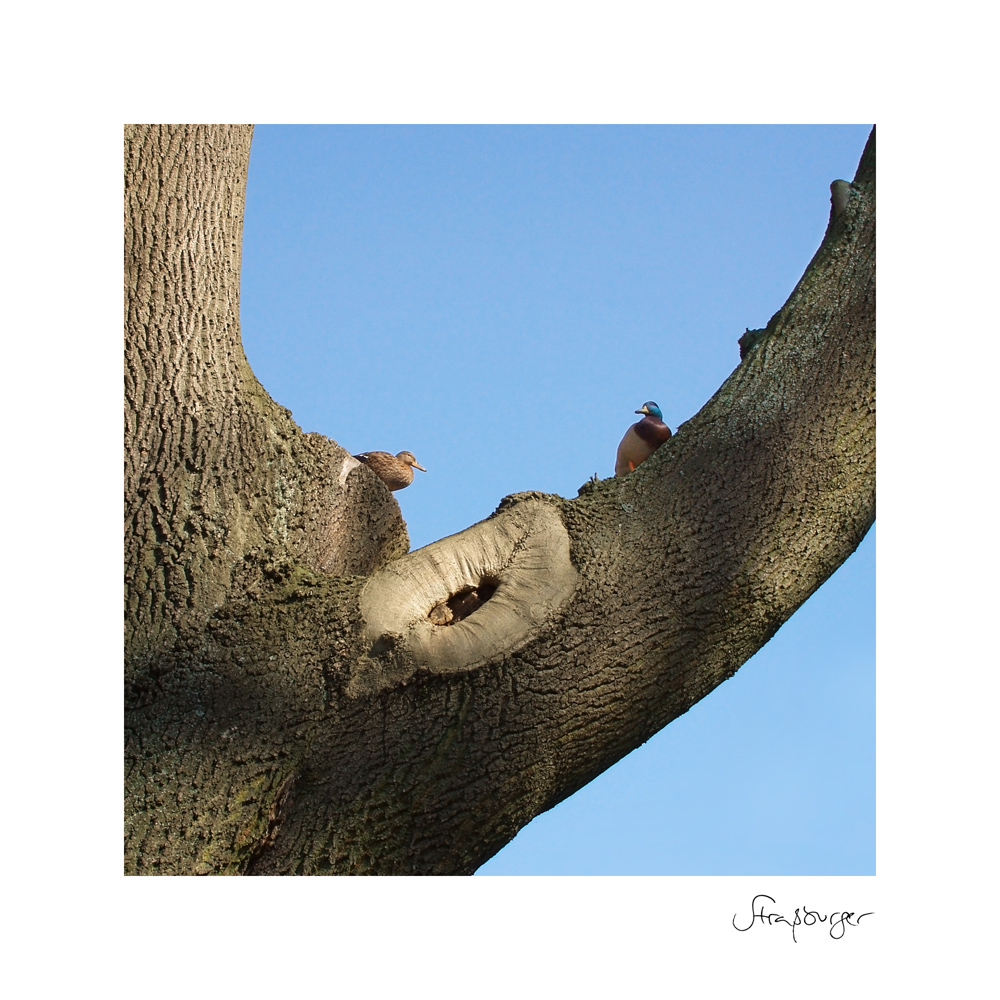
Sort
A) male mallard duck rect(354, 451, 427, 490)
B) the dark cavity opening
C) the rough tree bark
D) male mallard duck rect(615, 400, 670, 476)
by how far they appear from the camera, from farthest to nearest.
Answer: male mallard duck rect(354, 451, 427, 490)
male mallard duck rect(615, 400, 670, 476)
the dark cavity opening
the rough tree bark

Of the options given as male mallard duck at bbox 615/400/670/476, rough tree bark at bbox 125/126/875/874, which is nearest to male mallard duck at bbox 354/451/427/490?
male mallard duck at bbox 615/400/670/476

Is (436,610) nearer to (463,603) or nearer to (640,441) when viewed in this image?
(463,603)

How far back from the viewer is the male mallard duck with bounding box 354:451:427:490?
208 inches

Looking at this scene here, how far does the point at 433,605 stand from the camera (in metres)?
2.30

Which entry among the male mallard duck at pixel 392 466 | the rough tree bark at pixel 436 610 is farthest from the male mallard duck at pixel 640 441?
the male mallard duck at pixel 392 466

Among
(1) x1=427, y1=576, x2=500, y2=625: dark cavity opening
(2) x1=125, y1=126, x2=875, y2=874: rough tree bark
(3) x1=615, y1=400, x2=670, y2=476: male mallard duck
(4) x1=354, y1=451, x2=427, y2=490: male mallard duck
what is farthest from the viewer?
(4) x1=354, y1=451, x2=427, y2=490: male mallard duck

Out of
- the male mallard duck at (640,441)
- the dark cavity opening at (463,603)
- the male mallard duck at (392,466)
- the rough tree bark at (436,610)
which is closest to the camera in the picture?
the rough tree bark at (436,610)

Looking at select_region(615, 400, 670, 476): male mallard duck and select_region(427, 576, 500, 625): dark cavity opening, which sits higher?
select_region(615, 400, 670, 476): male mallard duck

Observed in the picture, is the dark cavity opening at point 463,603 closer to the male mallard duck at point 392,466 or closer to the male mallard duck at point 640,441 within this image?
the male mallard duck at point 640,441

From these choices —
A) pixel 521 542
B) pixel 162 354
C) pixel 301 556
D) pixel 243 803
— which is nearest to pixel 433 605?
pixel 521 542

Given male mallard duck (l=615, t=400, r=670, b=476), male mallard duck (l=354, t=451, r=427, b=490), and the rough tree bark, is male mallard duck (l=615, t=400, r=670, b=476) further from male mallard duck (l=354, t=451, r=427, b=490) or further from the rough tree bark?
male mallard duck (l=354, t=451, r=427, b=490)

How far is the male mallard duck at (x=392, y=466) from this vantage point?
529 centimetres

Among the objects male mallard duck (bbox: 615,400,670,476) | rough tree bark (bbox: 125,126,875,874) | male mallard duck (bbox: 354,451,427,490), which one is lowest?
rough tree bark (bbox: 125,126,875,874)

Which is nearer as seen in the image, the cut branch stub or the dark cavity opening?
the cut branch stub
